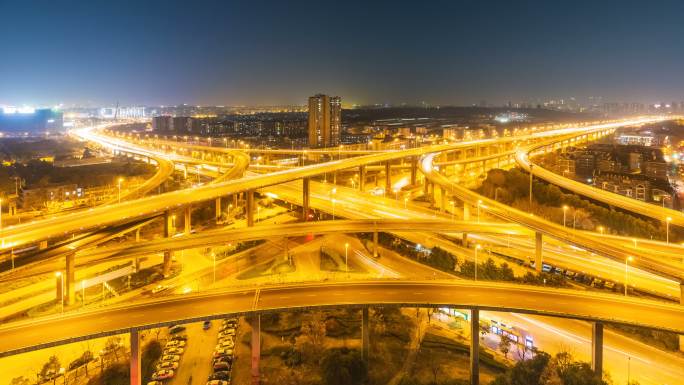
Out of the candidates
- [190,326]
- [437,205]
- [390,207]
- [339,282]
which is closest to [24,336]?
[190,326]

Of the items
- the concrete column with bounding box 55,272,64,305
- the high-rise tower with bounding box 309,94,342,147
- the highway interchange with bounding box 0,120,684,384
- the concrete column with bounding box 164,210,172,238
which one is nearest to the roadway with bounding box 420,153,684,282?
the highway interchange with bounding box 0,120,684,384

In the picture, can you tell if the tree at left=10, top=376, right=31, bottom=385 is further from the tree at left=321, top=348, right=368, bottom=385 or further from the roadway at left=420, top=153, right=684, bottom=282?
the roadway at left=420, top=153, right=684, bottom=282

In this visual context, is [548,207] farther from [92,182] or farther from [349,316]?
[92,182]

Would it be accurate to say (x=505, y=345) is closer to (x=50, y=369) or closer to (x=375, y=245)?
(x=375, y=245)

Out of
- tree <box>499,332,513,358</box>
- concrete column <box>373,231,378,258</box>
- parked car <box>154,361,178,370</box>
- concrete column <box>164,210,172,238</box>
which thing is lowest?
parked car <box>154,361,178,370</box>

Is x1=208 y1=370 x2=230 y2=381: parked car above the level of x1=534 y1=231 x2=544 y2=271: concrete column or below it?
below

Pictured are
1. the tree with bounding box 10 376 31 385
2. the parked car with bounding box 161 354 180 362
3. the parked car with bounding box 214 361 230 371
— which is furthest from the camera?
the parked car with bounding box 161 354 180 362

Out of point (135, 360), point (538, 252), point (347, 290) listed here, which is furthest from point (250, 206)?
point (538, 252)

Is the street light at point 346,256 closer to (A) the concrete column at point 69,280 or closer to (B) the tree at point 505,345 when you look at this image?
(B) the tree at point 505,345
